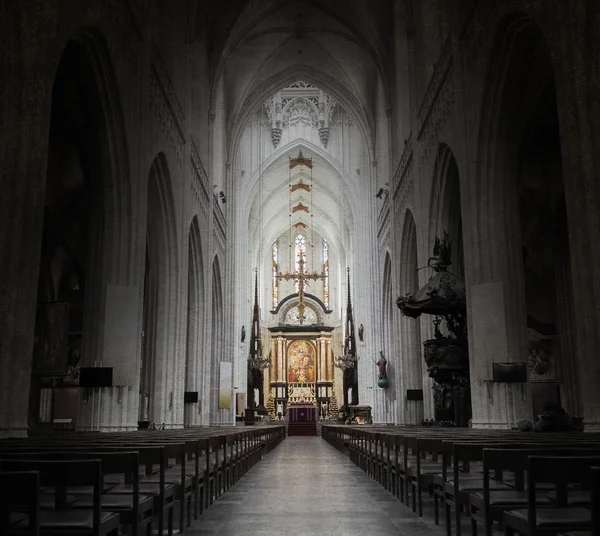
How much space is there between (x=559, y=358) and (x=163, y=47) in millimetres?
13767

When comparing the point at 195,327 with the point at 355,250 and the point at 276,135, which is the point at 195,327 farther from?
the point at 276,135

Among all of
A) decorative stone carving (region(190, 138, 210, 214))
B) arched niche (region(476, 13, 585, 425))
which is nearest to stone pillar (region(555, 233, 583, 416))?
arched niche (region(476, 13, 585, 425))

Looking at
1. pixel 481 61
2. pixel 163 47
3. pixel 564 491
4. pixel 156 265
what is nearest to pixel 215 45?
pixel 163 47

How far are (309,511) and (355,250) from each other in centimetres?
2844

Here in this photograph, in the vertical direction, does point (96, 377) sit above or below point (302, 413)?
above

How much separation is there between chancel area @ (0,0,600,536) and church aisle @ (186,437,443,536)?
0.24 feet

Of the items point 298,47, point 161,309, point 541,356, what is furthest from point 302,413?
point 161,309

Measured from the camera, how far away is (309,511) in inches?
224

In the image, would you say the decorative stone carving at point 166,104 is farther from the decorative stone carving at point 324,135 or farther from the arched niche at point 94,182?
the decorative stone carving at point 324,135

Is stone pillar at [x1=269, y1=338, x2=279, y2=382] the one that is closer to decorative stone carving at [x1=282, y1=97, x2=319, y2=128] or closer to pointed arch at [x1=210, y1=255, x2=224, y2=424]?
decorative stone carving at [x1=282, y1=97, x2=319, y2=128]

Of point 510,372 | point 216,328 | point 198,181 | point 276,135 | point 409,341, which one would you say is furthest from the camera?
point 276,135

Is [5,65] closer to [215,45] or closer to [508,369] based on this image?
[508,369]

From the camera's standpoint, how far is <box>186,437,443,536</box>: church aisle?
4.80 meters

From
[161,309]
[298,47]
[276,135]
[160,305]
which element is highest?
[298,47]
